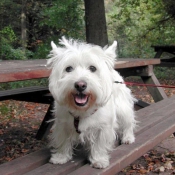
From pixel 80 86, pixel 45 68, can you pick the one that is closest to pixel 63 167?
pixel 80 86

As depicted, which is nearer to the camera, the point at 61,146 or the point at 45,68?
the point at 61,146

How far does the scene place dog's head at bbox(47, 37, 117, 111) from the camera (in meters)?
2.12

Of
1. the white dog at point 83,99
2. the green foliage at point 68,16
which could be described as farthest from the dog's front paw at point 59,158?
the green foliage at point 68,16

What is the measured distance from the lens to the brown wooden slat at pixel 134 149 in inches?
90.5

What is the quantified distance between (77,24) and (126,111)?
9.54 meters

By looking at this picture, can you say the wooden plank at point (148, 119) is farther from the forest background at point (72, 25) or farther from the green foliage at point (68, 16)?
the forest background at point (72, 25)

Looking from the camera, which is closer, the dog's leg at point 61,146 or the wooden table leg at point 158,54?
the dog's leg at point 61,146

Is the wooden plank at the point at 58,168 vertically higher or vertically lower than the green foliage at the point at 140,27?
lower

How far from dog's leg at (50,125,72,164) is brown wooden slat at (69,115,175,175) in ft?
0.61

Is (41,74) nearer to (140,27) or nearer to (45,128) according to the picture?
(45,128)

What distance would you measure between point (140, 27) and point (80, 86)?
1472 cm

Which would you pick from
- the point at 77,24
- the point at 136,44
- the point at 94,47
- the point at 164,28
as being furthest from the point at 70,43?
the point at 136,44

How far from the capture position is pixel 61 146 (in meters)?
2.50

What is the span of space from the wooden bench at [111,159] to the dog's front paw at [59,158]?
35 mm
